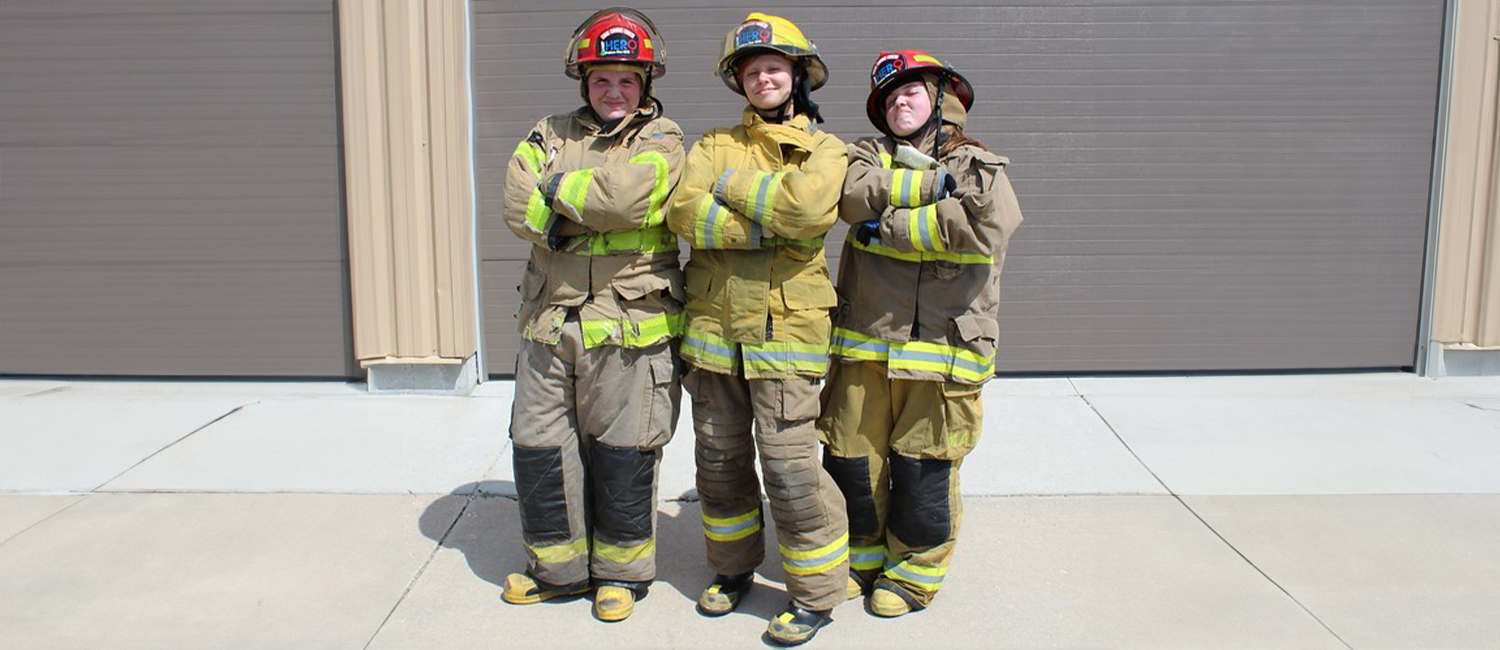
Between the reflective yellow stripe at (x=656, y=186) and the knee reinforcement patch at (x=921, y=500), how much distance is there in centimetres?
112

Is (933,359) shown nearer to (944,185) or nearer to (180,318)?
(944,185)

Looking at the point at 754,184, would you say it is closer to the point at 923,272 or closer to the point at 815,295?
the point at 815,295

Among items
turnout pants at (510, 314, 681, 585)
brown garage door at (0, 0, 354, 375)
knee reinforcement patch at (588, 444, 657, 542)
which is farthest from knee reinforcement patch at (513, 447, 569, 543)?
brown garage door at (0, 0, 354, 375)

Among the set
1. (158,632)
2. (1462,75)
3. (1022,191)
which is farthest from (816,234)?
(1462,75)

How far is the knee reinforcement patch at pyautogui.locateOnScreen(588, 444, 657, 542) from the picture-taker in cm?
372

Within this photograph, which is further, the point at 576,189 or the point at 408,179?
the point at 408,179

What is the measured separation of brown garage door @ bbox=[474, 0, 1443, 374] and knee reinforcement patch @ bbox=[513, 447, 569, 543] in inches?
117

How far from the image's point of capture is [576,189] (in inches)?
137

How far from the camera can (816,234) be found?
3369mm

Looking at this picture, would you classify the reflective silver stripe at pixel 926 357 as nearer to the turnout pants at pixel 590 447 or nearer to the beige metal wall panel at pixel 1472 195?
the turnout pants at pixel 590 447

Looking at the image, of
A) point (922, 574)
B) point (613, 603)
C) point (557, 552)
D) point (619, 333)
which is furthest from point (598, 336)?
point (922, 574)

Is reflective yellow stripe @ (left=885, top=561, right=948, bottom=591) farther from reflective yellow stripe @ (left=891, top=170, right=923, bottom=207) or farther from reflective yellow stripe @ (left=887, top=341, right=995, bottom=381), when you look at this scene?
reflective yellow stripe @ (left=891, top=170, right=923, bottom=207)

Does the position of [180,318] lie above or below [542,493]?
above

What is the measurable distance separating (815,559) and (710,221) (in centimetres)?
112
